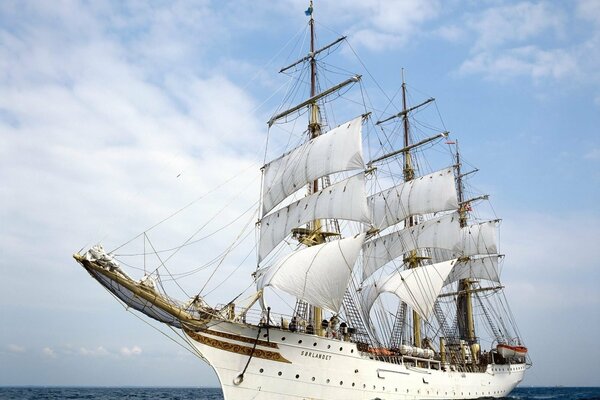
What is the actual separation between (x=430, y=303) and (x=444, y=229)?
32.7ft

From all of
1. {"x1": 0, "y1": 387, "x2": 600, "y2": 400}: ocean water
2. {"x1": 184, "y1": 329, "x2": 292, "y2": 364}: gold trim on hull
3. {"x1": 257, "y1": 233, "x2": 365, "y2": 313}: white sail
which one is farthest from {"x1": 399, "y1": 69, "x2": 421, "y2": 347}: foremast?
{"x1": 184, "y1": 329, "x2": 292, "y2": 364}: gold trim on hull

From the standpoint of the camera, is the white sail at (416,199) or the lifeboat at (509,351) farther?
the white sail at (416,199)

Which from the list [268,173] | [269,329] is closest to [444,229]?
[268,173]

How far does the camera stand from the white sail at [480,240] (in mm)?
55750

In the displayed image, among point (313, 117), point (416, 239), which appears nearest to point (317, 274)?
point (313, 117)

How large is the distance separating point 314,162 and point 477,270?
94.1ft

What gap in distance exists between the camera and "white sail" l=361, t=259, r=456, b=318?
41281 millimetres

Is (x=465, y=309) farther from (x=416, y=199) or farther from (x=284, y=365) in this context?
(x=284, y=365)

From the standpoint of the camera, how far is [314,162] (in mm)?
34750

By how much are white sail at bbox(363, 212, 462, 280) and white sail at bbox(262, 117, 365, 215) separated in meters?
Answer: 16.6

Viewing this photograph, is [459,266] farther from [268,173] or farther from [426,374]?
[268,173]

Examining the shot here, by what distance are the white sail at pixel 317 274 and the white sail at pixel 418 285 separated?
508 inches

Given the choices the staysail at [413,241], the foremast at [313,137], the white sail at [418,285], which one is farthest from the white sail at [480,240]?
the foremast at [313,137]

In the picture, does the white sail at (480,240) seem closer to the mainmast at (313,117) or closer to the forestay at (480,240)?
the forestay at (480,240)
